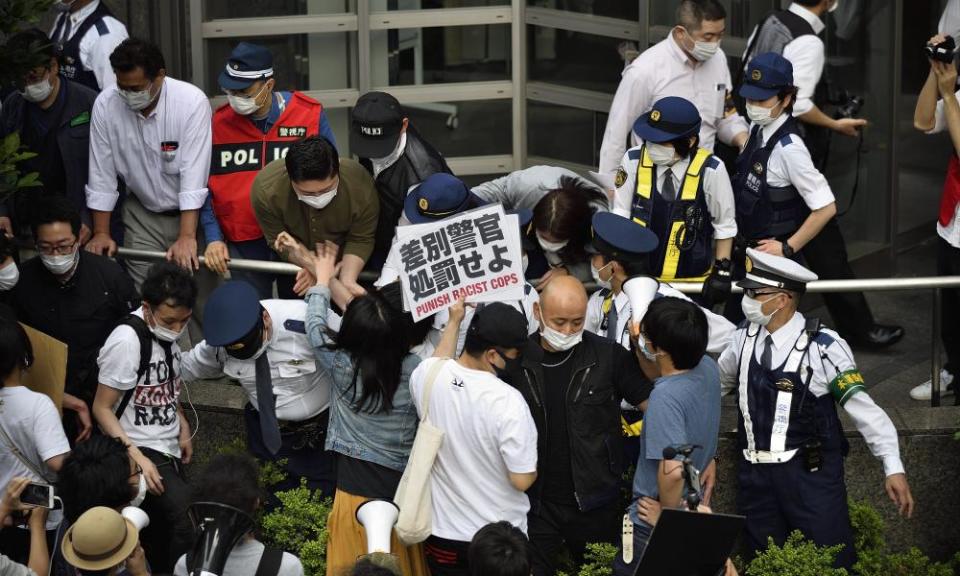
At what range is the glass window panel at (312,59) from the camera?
1124 cm

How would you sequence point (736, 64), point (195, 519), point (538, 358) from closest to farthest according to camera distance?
point (195, 519) < point (538, 358) < point (736, 64)

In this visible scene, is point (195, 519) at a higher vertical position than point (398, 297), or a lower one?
lower

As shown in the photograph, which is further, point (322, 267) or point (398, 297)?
point (322, 267)

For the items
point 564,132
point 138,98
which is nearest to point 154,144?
point 138,98

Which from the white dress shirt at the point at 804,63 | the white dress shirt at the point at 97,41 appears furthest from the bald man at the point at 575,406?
the white dress shirt at the point at 97,41

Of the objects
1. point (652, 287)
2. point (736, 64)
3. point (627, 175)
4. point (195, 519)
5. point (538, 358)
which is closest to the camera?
point (195, 519)

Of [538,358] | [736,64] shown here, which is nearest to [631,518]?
[538,358]

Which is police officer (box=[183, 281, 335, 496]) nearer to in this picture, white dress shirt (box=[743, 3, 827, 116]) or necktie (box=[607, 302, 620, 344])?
necktie (box=[607, 302, 620, 344])

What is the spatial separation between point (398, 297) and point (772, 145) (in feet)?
7.59

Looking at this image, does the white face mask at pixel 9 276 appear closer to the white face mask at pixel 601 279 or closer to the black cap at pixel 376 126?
the black cap at pixel 376 126

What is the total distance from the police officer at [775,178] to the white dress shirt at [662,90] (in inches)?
31.4

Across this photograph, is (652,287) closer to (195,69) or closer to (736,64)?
(736,64)

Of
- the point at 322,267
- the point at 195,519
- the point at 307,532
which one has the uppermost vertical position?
the point at 322,267

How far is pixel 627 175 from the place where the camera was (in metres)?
8.04
